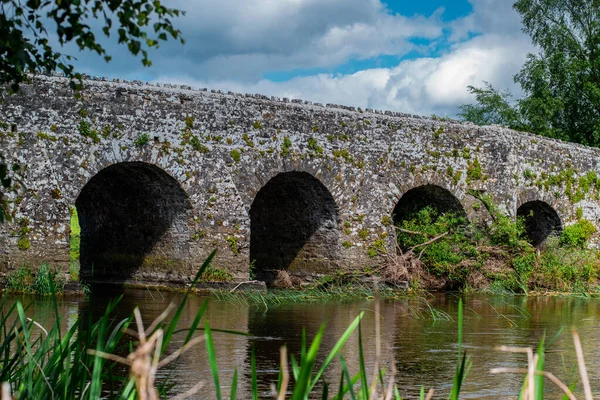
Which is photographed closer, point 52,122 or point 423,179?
point 52,122

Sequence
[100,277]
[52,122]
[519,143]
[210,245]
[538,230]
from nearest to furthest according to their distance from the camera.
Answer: [52,122] < [210,245] < [100,277] < [519,143] < [538,230]

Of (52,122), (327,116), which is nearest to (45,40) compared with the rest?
(52,122)

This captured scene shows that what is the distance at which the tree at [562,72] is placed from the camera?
31.5 metres

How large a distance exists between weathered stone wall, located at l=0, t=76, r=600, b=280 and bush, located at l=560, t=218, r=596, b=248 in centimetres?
214

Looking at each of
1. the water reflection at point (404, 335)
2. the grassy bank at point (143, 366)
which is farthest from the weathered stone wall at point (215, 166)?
the grassy bank at point (143, 366)

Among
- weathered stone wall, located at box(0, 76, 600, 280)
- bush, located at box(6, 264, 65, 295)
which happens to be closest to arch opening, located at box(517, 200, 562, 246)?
weathered stone wall, located at box(0, 76, 600, 280)

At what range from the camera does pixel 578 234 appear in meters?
22.4

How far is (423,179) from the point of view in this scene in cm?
1895

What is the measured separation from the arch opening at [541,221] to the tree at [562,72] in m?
8.88

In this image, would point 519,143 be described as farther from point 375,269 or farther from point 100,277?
point 100,277

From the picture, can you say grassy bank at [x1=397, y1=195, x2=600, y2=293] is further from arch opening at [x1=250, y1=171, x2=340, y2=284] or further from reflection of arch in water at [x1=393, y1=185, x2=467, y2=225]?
arch opening at [x1=250, y1=171, x2=340, y2=284]

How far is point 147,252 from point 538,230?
11466mm

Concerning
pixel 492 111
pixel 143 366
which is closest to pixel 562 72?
pixel 492 111

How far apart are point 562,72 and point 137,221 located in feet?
66.9
